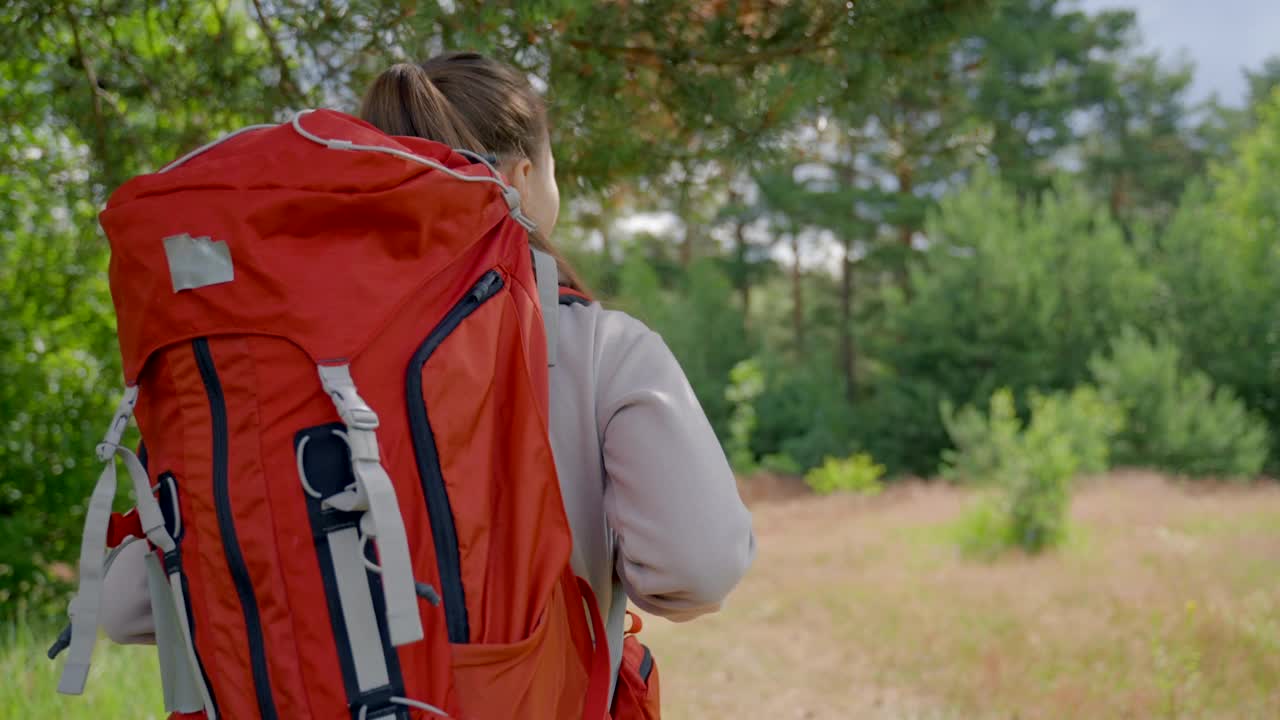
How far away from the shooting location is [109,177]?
3188mm

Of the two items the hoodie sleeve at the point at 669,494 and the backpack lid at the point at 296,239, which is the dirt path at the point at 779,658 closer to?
the hoodie sleeve at the point at 669,494

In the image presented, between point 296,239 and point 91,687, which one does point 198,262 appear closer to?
point 296,239

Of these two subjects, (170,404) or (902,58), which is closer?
(170,404)

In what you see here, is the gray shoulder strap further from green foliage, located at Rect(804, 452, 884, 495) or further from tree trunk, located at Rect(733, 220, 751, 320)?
tree trunk, located at Rect(733, 220, 751, 320)

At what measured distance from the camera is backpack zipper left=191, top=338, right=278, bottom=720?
3.15ft

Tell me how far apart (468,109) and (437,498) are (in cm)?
51

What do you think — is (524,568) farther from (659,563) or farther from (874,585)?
(874,585)

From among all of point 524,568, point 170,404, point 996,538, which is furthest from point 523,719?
point 996,538

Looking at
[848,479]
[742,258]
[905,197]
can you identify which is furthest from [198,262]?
[742,258]

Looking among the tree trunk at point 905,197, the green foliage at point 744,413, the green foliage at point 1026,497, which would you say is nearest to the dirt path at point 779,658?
the green foliage at point 1026,497

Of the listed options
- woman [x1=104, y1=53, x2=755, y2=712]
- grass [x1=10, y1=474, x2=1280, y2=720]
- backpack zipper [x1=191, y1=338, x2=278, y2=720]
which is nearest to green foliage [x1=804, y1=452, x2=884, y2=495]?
grass [x1=10, y1=474, x2=1280, y2=720]

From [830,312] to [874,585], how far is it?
1734 centimetres

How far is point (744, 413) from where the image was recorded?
1672 cm

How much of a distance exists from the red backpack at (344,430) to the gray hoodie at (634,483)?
0.08 m
